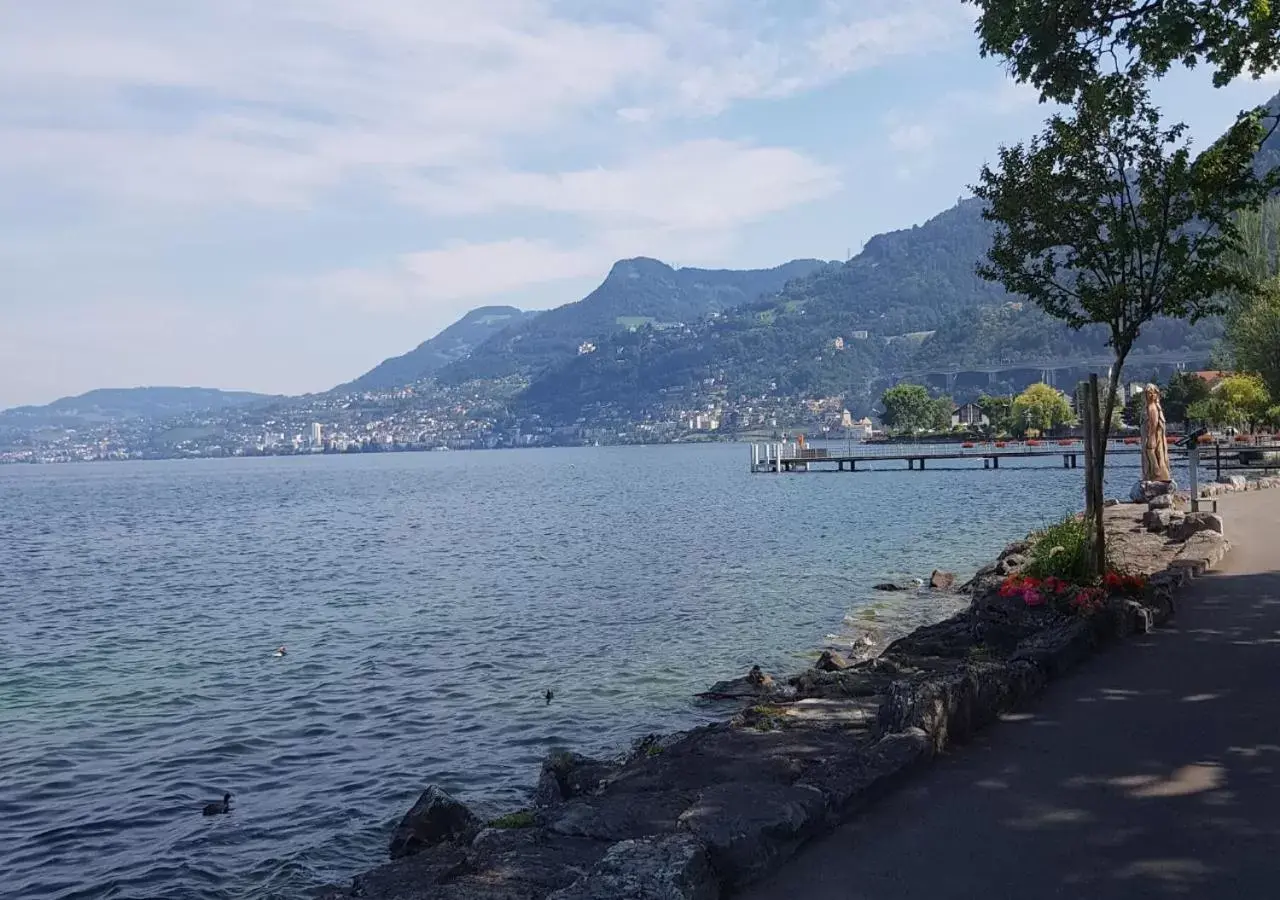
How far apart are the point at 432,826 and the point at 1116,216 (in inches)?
446

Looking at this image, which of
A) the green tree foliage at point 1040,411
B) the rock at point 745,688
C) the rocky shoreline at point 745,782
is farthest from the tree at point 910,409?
the rocky shoreline at point 745,782

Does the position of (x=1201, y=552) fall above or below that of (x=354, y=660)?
above

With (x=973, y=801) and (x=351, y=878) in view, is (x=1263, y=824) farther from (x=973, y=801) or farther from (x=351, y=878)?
(x=351, y=878)

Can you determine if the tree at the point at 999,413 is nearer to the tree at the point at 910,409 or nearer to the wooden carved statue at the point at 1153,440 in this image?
the tree at the point at 910,409

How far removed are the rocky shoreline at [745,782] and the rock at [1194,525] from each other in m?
5.92

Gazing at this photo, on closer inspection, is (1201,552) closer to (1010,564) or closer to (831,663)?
(1010,564)

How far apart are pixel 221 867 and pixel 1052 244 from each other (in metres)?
12.7

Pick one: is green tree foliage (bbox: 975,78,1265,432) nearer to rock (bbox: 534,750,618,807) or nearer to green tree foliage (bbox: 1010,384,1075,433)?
rock (bbox: 534,750,618,807)

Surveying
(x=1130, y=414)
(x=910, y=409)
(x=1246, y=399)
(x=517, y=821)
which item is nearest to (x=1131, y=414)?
(x=1130, y=414)

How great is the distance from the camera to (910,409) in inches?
6654

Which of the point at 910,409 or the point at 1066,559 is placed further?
the point at 910,409

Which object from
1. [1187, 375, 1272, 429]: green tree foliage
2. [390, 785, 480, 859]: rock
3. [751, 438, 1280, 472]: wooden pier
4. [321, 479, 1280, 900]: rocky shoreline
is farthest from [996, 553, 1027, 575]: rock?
[1187, 375, 1272, 429]: green tree foliage

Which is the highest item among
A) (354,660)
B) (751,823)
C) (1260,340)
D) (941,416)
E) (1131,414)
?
(1260,340)

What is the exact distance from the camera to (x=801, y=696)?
11906 mm
